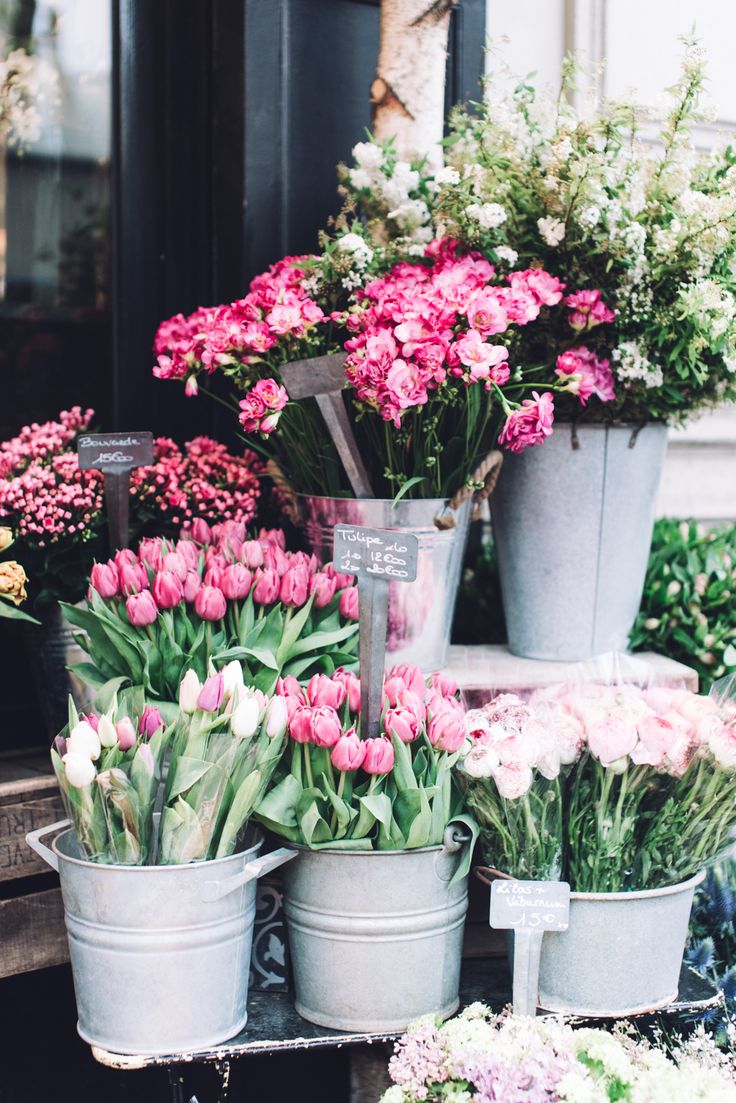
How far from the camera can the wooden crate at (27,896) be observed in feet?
6.11

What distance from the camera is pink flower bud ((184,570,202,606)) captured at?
171 cm

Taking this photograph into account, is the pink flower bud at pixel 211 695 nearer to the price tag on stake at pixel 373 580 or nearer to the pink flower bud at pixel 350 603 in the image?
the price tag on stake at pixel 373 580

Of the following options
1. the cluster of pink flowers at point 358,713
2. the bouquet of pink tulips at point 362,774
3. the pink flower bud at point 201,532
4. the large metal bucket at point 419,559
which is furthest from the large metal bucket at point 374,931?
the pink flower bud at point 201,532

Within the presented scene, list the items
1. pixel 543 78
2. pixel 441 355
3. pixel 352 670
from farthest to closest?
pixel 543 78 < pixel 352 670 < pixel 441 355

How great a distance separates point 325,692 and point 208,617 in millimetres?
242

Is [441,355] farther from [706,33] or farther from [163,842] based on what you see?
[706,33]

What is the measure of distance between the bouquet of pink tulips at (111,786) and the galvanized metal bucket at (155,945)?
3 centimetres

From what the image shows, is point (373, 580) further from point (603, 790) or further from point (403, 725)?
point (603, 790)

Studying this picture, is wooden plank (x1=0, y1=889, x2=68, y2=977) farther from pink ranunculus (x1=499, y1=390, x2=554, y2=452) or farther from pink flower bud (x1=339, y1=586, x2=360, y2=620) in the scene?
pink ranunculus (x1=499, y1=390, x2=554, y2=452)

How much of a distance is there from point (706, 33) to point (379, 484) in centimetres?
195

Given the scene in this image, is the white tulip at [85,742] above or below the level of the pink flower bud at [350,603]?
below

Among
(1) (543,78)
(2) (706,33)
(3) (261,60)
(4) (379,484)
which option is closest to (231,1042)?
(4) (379,484)

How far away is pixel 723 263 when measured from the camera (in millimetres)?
1951

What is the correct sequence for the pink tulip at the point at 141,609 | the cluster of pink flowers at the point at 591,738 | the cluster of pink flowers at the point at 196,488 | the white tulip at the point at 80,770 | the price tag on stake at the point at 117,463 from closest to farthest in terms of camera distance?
the white tulip at the point at 80,770, the cluster of pink flowers at the point at 591,738, the pink tulip at the point at 141,609, the price tag on stake at the point at 117,463, the cluster of pink flowers at the point at 196,488
